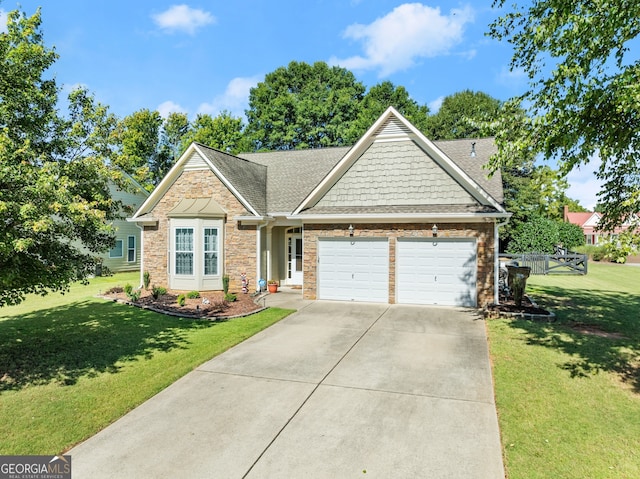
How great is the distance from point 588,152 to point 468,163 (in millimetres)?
8800

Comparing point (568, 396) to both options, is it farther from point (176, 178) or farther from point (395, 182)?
point (176, 178)

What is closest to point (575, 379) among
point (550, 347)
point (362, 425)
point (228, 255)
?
point (550, 347)

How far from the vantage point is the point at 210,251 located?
15867 millimetres

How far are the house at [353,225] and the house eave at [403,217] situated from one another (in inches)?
1.5

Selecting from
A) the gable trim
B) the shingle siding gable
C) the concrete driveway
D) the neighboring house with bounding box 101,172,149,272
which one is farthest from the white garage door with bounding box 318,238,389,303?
the neighboring house with bounding box 101,172,149,272

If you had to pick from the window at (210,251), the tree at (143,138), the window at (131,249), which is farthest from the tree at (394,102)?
the window at (210,251)

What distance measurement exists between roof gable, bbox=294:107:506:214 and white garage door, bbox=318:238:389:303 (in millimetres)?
1685

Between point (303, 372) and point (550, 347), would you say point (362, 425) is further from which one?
point (550, 347)

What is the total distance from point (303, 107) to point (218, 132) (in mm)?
9296

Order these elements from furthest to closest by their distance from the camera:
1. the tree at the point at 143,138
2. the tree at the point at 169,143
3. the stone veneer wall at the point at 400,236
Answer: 1. the tree at the point at 169,143
2. the tree at the point at 143,138
3. the stone veneer wall at the point at 400,236

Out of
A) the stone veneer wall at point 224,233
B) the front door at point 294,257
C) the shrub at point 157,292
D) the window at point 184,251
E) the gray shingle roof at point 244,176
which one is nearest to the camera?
the shrub at point 157,292

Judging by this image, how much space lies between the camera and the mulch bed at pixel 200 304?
12250mm

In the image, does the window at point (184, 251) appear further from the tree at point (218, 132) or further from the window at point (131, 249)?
the tree at point (218, 132)

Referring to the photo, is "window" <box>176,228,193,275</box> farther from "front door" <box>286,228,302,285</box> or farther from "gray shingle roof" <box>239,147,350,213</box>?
"front door" <box>286,228,302,285</box>
